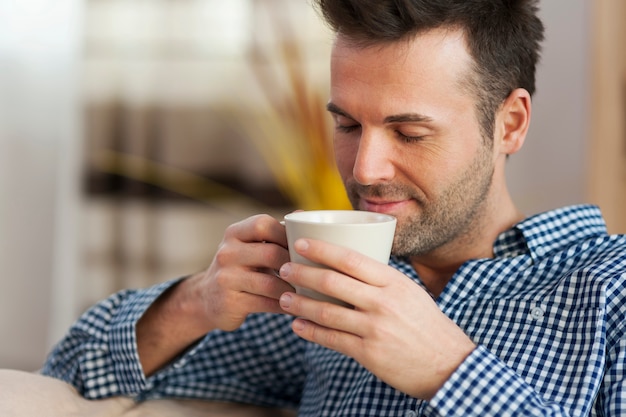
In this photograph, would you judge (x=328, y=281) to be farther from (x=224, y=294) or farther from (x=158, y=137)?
(x=158, y=137)

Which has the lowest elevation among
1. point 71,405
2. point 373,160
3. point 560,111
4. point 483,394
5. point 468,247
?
point 71,405

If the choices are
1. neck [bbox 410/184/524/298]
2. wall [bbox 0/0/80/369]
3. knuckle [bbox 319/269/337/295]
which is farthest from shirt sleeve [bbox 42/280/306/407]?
wall [bbox 0/0/80/369]

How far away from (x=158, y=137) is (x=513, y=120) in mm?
1926

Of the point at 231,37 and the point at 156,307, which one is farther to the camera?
the point at 231,37

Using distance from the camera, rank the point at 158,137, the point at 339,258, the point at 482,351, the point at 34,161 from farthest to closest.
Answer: the point at 158,137
the point at 34,161
the point at 482,351
the point at 339,258

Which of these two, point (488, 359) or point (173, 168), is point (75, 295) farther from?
point (488, 359)

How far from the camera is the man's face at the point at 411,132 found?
1.22 m

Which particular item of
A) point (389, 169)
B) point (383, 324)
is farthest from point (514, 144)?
point (383, 324)

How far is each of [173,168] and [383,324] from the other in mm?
2222

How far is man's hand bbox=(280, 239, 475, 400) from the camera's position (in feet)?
3.01

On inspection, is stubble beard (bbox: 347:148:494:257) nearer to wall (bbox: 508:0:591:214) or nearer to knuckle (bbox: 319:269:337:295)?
knuckle (bbox: 319:269:337:295)

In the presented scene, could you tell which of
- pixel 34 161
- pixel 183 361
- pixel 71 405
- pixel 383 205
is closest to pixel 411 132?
pixel 383 205

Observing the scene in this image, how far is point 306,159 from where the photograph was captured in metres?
2.63

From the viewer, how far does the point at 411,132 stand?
4.02 ft
